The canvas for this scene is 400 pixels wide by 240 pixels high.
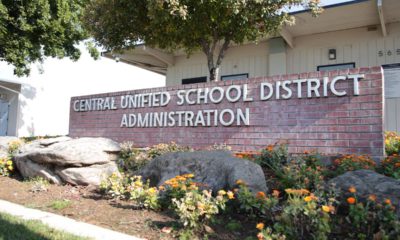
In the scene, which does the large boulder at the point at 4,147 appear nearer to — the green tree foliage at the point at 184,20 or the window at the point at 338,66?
the green tree foliage at the point at 184,20

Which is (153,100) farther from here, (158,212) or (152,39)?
(158,212)

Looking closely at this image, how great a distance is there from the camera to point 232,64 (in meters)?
13.4

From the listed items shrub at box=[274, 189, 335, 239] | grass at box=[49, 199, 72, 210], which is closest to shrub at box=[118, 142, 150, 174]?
grass at box=[49, 199, 72, 210]

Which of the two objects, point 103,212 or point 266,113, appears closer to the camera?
point 103,212

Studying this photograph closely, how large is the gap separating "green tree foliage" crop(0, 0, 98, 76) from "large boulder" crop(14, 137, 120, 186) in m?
8.58

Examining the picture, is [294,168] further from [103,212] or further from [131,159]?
[131,159]

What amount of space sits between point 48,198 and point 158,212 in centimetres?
227

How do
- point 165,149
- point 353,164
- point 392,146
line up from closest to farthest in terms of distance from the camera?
1. point 353,164
2. point 392,146
3. point 165,149

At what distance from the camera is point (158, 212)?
459cm

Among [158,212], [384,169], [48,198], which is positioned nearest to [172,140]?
[48,198]

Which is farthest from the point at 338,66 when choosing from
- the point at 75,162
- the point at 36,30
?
the point at 36,30

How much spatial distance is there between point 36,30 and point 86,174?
10913 millimetres

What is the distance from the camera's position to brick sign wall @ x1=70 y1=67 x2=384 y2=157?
20.1 ft

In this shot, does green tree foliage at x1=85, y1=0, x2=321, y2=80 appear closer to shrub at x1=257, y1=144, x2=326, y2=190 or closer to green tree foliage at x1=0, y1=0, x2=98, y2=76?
shrub at x1=257, y1=144, x2=326, y2=190
